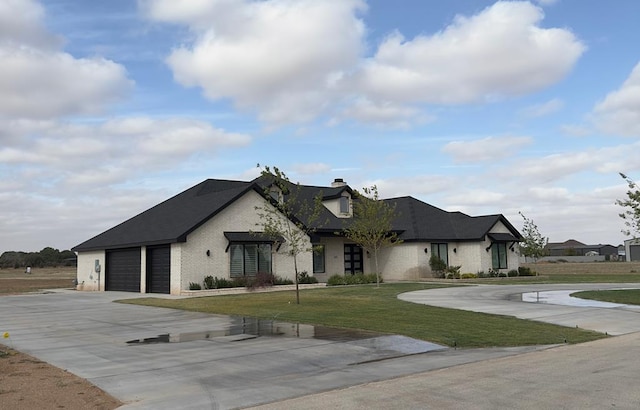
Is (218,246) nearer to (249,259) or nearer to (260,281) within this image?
(249,259)

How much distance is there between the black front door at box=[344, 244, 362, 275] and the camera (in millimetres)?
38844

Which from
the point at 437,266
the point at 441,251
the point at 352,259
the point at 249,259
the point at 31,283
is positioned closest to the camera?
the point at 249,259

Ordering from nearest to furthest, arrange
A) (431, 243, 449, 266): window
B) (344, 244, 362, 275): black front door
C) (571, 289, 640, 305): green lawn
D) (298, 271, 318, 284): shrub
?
(571, 289, 640, 305): green lawn
(298, 271, 318, 284): shrub
(344, 244, 362, 275): black front door
(431, 243, 449, 266): window

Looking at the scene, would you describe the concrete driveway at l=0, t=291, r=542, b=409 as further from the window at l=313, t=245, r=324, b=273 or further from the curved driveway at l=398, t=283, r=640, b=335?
the window at l=313, t=245, r=324, b=273

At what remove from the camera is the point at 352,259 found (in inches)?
1545

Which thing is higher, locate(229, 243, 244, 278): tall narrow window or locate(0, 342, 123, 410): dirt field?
locate(229, 243, 244, 278): tall narrow window

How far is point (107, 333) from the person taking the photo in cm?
1449

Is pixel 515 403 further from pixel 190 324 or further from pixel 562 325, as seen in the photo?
pixel 190 324

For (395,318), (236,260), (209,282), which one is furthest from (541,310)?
(236,260)

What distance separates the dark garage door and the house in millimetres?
51

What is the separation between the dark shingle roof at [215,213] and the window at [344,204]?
552mm

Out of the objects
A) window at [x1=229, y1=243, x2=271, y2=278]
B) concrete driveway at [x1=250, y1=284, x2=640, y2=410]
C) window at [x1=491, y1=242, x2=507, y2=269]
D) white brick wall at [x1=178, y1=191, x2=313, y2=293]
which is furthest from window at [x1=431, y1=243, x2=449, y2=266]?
concrete driveway at [x1=250, y1=284, x2=640, y2=410]

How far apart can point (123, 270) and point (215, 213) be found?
837cm

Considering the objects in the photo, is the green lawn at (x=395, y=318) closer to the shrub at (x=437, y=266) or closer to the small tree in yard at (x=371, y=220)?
the small tree in yard at (x=371, y=220)
